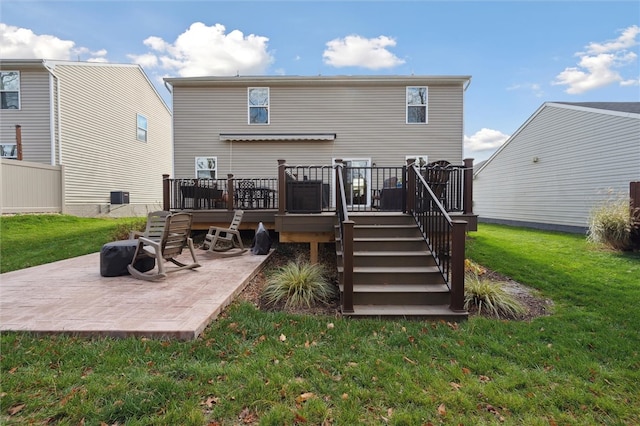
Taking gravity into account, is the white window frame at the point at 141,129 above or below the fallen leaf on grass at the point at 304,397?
above

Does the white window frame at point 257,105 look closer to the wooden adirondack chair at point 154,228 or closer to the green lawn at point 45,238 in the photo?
the green lawn at point 45,238

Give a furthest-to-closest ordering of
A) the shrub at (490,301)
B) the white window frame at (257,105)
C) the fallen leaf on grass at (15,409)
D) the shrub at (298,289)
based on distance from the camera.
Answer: the white window frame at (257,105) < the shrub at (298,289) < the shrub at (490,301) < the fallen leaf on grass at (15,409)

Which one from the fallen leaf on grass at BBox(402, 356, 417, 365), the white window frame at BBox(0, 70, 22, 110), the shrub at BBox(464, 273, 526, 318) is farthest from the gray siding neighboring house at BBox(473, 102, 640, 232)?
the white window frame at BBox(0, 70, 22, 110)

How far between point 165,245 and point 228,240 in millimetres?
2050

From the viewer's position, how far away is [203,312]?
3225 mm

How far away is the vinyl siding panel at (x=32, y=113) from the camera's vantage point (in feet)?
36.3

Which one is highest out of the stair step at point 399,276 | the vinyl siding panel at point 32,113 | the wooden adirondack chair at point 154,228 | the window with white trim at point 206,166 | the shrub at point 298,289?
the vinyl siding panel at point 32,113

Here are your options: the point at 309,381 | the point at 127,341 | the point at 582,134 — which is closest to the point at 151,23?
the point at 127,341

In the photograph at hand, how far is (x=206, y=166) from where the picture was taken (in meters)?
10.8

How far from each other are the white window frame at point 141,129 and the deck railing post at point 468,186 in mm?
15159

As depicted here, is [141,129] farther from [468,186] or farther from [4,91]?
[468,186]

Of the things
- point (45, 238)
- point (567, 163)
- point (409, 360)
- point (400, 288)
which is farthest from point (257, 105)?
point (567, 163)

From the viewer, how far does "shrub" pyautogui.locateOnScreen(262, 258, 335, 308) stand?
13.0ft

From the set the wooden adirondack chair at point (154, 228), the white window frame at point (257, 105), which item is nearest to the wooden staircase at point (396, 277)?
the wooden adirondack chair at point (154, 228)
